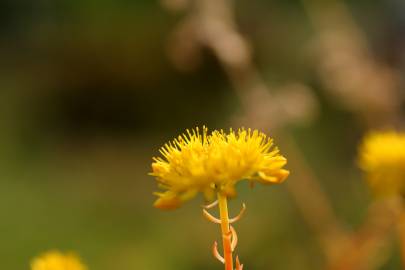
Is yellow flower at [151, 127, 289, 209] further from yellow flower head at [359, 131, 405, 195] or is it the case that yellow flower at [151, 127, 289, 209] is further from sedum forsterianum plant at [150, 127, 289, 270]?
yellow flower head at [359, 131, 405, 195]

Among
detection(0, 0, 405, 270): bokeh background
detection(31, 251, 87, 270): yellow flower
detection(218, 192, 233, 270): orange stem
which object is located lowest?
detection(218, 192, 233, 270): orange stem

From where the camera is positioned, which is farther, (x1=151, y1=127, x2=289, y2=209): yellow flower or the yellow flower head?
the yellow flower head

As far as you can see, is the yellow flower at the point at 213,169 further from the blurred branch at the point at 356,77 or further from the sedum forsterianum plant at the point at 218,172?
the blurred branch at the point at 356,77

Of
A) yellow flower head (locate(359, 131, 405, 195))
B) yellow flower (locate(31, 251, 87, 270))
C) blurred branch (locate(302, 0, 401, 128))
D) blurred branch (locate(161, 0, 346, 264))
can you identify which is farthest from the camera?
blurred branch (locate(302, 0, 401, 128))

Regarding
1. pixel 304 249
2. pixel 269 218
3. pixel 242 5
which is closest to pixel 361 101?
pixel 304 249

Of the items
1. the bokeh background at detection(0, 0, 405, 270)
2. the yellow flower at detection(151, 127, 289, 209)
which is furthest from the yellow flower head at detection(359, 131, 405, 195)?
the bokeh background at detection(0, 0, 405, 270)

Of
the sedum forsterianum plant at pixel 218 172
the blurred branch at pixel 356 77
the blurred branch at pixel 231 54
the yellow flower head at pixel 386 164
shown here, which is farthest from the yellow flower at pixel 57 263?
the blurred branch at pixel 356 77

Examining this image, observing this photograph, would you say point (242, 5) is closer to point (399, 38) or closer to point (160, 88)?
point (160, 88)

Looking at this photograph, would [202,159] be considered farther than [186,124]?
No
